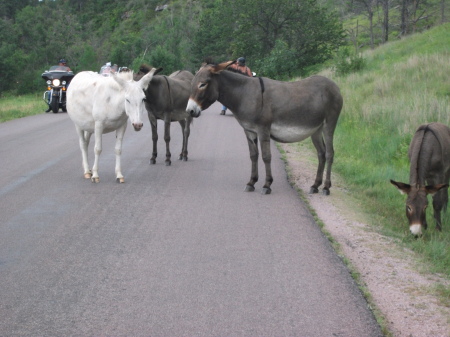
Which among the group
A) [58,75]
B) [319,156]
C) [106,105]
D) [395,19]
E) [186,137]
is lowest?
[186,137]

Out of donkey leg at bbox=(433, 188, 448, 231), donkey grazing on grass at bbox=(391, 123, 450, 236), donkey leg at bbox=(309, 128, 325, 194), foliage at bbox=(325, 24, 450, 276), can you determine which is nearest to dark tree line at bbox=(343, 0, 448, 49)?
foliage at bbox=(325, 24, 450, 276)

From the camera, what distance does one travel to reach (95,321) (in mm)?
4727

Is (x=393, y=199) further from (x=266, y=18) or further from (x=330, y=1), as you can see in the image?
(x=330, y=1)

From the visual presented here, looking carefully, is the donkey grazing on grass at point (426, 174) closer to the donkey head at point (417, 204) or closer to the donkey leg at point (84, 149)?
the donkey head at point (417, 204)

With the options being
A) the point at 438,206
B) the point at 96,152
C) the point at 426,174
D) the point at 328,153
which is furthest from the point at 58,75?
the point at 438,206

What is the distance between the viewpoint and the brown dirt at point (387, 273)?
4.88m

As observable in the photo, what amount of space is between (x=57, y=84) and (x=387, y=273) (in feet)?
65.6

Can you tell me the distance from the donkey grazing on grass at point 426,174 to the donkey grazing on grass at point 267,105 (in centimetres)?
179

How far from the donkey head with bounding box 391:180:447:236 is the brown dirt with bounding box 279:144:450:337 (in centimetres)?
36

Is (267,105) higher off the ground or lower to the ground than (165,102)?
higher

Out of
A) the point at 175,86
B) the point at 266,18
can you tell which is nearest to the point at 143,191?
the point at 175,86

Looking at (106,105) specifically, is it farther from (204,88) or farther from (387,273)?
(387,273)

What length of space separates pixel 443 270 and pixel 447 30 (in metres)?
33.2

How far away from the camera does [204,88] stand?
9.80m
